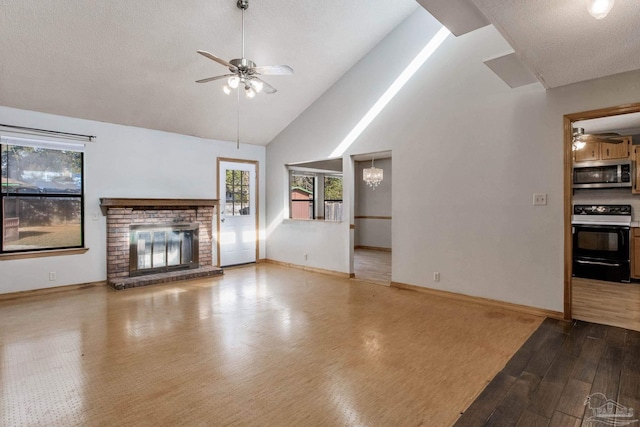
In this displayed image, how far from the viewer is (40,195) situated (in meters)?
4.78

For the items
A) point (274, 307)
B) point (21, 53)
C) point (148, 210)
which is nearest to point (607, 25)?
point (274, 307)

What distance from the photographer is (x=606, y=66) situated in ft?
10.1

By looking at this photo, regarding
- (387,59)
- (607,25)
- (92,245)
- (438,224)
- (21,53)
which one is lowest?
(92,245)

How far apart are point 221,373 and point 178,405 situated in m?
0.43

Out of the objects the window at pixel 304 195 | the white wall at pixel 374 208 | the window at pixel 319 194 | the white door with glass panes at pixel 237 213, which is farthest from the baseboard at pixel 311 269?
the white wall at pixel 374 208

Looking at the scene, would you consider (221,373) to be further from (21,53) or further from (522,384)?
(21,53)

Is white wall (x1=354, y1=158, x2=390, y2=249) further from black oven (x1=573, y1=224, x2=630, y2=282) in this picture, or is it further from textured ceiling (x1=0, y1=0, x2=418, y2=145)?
black oven (x1=573, y1=224, x2=630, y2=282)

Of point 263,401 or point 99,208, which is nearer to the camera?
point 263,401

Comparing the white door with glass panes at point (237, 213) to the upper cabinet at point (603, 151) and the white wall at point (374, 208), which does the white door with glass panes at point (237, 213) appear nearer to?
the white wall at point (374, 208)

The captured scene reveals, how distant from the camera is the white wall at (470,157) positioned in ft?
12.2

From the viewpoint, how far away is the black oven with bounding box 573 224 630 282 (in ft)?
16.9

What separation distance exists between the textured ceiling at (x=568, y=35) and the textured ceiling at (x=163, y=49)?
7.82 ft

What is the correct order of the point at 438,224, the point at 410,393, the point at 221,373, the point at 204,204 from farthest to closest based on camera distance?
1. the point at 204,204
2. the point at 438,224
3. the point at 221,373
4. the point at 410,393

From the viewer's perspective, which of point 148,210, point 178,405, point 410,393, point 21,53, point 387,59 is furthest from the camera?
point 148,210
